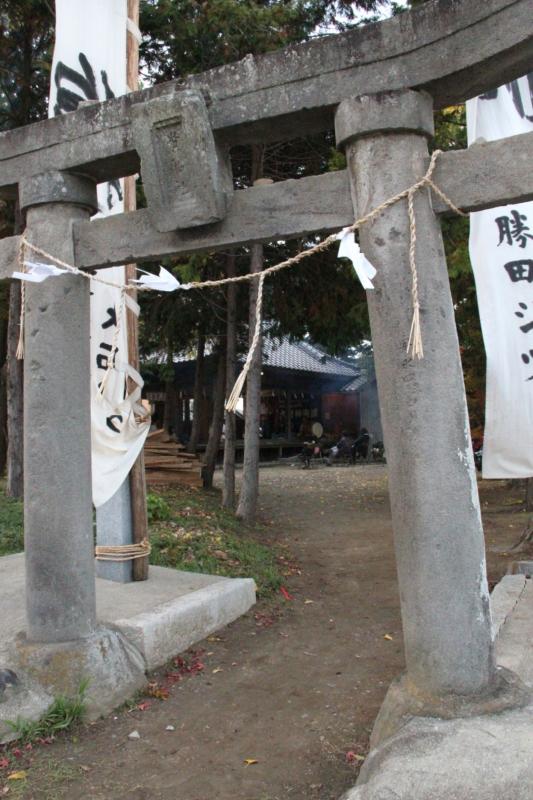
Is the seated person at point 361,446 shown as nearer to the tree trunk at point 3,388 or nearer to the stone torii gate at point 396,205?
the tree trunk at point 3,388

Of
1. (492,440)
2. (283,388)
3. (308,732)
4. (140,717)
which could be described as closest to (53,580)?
(140,717)

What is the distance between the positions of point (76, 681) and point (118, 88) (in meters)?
5.25

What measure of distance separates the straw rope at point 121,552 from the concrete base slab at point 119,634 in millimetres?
240

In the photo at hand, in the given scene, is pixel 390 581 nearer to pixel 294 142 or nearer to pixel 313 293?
pixel 313 293

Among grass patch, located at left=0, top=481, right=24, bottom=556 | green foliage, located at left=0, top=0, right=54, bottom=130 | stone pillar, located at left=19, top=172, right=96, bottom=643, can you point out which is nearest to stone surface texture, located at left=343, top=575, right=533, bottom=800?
stone pillar, located at left=19, top=172, right=96, bottom=643

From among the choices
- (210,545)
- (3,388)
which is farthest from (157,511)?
(3,388)

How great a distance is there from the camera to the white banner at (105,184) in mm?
5508

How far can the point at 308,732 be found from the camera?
165 inches

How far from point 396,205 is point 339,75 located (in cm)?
79

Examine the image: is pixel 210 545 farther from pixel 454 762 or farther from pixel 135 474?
pixel 454 762

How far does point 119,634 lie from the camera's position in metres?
4.83

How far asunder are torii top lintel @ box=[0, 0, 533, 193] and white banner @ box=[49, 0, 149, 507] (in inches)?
63.0

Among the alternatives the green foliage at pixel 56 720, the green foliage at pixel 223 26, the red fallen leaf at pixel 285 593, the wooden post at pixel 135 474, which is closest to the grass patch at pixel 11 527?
the wooden post at pixel 135 474

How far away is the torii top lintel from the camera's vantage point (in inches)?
128
